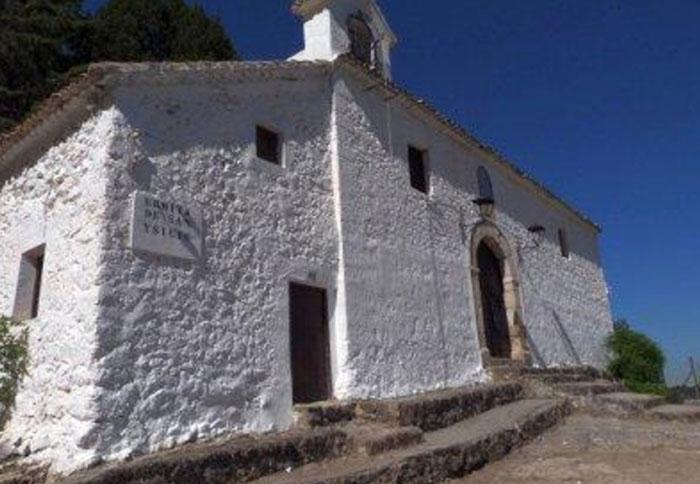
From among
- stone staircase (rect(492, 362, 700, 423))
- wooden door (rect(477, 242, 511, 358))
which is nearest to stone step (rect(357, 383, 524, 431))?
stone staircase (rect(492, 362, 700, 423))

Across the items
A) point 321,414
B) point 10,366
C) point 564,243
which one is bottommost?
point 321,414

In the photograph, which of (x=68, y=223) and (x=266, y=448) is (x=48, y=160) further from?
(x=266, y=448)

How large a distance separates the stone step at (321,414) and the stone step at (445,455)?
818 millimetres

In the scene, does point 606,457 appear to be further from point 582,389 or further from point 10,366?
point 10,366

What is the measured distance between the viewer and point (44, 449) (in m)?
5.52

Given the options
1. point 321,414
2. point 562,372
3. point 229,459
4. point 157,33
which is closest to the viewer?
point 229,459

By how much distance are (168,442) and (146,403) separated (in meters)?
0.43

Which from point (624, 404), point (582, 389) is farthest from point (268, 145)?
point (624, 404)

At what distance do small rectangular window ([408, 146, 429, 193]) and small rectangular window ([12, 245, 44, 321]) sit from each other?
19.6 ft

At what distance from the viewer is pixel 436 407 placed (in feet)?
25.8

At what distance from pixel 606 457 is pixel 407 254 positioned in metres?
4.00

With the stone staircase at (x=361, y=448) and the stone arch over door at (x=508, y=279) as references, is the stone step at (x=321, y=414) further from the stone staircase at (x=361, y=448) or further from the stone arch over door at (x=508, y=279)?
the stone arch over door at (x=508, y=279)

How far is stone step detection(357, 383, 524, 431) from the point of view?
7.23 m

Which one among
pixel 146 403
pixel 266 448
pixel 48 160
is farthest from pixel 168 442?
pixel 48 160
